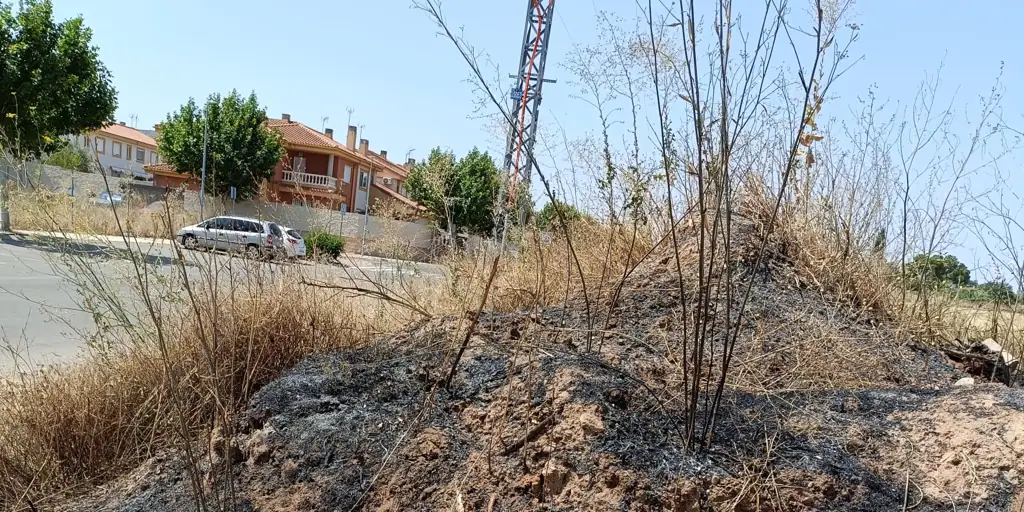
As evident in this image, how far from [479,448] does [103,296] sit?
1.48 metres

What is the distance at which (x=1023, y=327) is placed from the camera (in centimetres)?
347

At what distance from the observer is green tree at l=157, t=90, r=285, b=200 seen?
70.5 ft

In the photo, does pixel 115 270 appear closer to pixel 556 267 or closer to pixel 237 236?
pixel 237 236

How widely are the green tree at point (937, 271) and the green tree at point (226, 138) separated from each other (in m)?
20.5

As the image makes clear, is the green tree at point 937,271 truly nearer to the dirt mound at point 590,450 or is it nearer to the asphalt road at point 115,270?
the dirt mound at point 590,450

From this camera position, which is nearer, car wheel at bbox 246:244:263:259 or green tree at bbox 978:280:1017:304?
car wheel at bbox 246:244:263:259

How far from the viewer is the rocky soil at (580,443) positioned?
1568mm

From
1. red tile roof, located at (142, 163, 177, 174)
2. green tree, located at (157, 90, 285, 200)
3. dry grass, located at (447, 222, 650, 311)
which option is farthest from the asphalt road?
red tile roof, located at (142, 163, 177, 174)

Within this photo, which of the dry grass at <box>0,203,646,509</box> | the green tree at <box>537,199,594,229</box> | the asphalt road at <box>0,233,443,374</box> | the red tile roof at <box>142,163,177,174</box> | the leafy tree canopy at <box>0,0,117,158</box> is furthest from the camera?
the red tile roof at <box>142,163,177,174</box>

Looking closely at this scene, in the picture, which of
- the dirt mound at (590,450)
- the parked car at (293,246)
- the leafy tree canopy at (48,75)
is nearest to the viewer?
the dirt mound at (590,450)

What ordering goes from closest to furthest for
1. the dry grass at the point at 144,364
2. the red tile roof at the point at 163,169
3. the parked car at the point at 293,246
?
the dry grass at the point at 144,364 → the parked car at the point at 293,246 → the red tile roof at the point at 163,169

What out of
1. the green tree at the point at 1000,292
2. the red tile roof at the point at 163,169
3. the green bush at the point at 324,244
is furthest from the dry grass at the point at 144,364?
the red tile roof at the point at 163,169

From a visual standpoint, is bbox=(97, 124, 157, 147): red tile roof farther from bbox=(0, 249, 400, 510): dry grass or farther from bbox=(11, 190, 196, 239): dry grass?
bbox=(0, 249, 400, 510): dry grass

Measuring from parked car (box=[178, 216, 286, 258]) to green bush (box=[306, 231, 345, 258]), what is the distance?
222 millimetres
